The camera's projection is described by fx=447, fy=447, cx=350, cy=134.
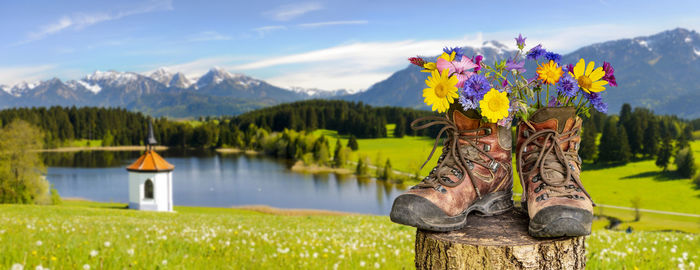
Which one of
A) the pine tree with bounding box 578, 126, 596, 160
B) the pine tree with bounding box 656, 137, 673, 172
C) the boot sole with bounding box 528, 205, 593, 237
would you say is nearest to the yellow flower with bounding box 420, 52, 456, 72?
the boot sole with bounding box 528, 205, 593, 237

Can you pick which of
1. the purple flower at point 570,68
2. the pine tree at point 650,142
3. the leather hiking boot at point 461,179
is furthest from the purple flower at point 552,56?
the pine tree at point 650,142

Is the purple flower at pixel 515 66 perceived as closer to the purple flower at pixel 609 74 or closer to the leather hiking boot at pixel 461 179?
the leather hiking boot at pixel 461 179

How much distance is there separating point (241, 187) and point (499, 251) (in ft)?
283

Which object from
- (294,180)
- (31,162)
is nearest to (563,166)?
(31,162)

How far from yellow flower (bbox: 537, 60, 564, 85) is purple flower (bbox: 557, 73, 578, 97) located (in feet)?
0.14

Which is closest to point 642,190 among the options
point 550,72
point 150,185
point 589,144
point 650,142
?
point 589,144

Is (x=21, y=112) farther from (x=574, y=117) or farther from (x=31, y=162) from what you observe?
(x=574, y=117)

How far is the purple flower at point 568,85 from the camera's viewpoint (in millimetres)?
3701

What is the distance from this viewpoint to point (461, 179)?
389cm

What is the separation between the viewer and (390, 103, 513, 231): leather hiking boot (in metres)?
3.65

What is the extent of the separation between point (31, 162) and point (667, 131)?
138 m

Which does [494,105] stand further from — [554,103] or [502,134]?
[554,103]

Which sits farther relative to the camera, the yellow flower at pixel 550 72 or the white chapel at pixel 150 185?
the white chapel at pixel 150 185

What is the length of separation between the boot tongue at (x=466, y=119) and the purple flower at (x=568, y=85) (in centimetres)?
73
